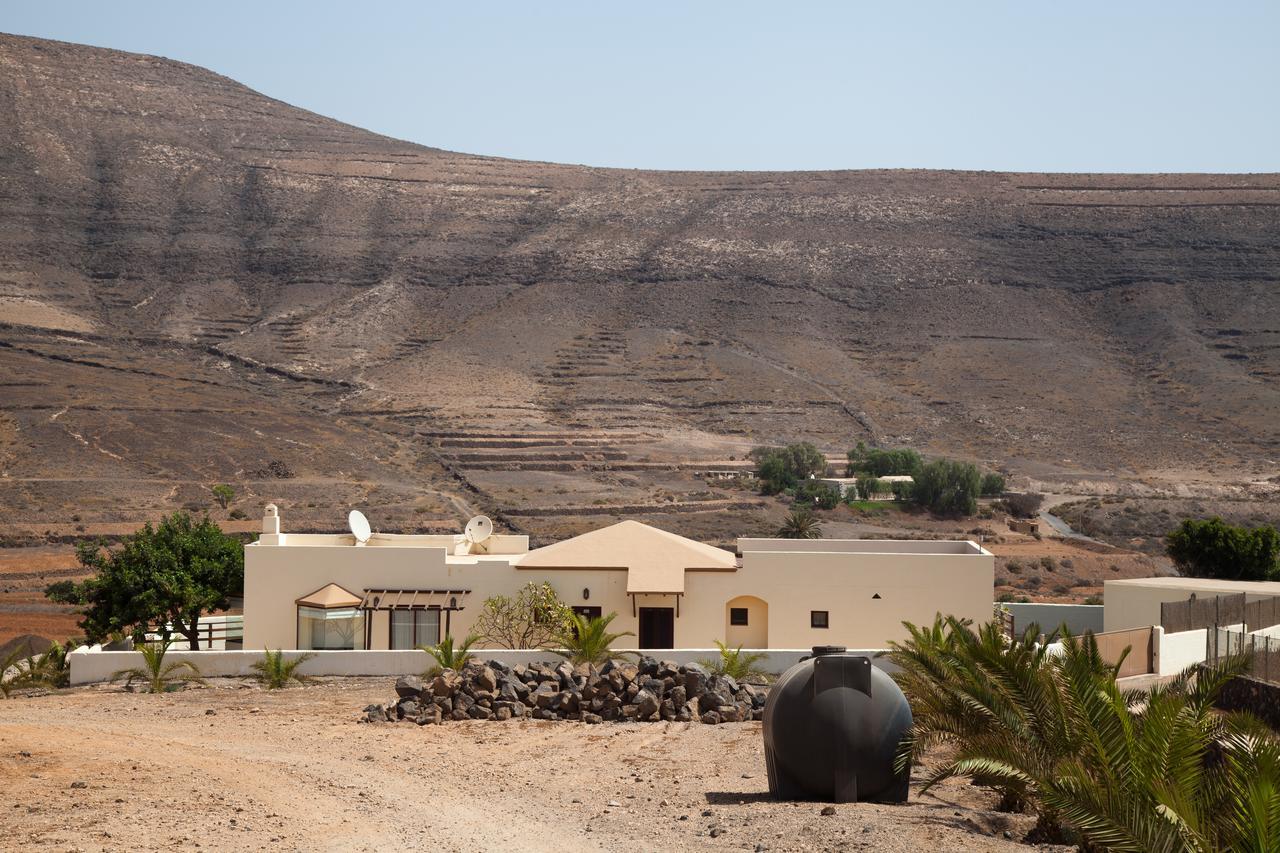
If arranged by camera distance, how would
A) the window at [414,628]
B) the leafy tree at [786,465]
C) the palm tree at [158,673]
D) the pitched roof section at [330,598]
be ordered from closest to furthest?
the palm tree at [158,673]
the pitched roof section at [330,598]
the window at [414,628]
the leafy tree at [786,465]

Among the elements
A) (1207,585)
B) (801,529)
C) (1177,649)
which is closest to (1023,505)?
(801,529)

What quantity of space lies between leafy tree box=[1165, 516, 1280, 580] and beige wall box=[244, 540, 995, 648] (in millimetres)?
19176

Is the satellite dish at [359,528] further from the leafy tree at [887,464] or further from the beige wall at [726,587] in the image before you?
the leafy tree at [887,464]

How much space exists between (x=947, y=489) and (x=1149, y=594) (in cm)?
4616

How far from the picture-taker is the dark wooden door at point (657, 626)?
29.9 m

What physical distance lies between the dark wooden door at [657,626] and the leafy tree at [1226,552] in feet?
76.1

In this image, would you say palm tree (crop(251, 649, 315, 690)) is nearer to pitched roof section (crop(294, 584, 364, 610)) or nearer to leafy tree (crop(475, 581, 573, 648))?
pitched roof section (crop(294, 584, 364, 610))

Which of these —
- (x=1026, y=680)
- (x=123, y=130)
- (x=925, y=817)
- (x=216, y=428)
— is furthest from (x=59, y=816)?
(x=123, y=130)

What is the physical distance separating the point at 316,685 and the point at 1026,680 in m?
15.7

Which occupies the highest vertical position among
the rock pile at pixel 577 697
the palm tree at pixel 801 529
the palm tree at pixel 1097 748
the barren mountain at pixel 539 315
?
the barren mountain at pixel 539 315

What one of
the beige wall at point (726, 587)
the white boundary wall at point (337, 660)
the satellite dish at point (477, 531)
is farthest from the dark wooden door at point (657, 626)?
the satellite dish at point (477, 531)

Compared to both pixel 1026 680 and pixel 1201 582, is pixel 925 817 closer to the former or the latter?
pixel 1026 680

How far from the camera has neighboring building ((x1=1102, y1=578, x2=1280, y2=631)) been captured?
107 ft

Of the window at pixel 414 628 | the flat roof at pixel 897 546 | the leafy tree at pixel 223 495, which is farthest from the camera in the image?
the leafy tree at pixel 223 495
